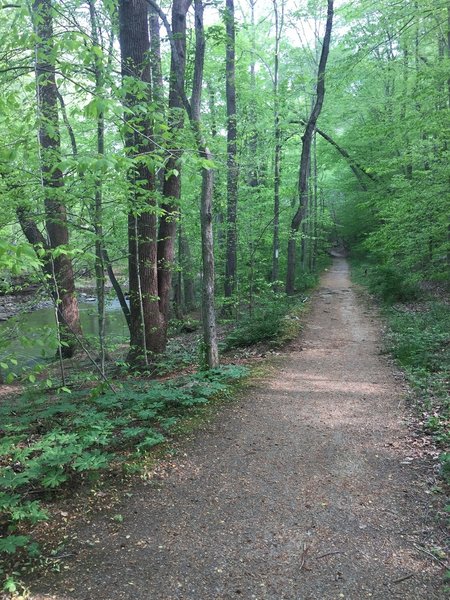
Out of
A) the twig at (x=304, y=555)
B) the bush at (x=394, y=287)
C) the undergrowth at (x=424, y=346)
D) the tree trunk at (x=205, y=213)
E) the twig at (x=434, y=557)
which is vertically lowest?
the twig at (x=434, y=557)

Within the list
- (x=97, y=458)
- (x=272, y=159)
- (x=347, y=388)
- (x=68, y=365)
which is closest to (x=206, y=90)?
(x=272, y=159)

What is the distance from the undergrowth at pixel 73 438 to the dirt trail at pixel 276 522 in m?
0.41

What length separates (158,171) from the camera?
8.30 m

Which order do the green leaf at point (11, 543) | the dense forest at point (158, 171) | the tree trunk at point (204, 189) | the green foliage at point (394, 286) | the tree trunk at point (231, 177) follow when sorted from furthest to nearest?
the green foliage at point (394, 286) < the tree trunk at point (231, 177) < the tree trunk at point (204, 189) < the dense forest at point (158, 171) < the green leaf at point (11, 543)

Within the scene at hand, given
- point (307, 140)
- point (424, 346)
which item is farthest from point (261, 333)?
point (307, 140)

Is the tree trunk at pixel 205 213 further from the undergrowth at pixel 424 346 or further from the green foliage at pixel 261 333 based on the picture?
the undergrowth at pixel 424 346

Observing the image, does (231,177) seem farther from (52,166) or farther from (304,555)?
(304,555)

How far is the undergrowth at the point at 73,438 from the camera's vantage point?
3.14m

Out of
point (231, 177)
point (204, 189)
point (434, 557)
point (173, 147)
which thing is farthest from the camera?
point (231, 177)

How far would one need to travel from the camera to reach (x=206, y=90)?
674 inches

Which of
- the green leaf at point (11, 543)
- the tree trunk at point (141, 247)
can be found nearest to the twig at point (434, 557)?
the green leaf at point (11, 543)

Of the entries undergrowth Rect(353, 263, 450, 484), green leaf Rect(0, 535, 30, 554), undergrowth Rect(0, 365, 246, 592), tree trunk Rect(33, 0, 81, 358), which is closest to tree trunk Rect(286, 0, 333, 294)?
undergrowth Rect(353, 263, 450, 484)

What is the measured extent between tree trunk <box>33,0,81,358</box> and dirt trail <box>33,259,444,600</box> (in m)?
1.90

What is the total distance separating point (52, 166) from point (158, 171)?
3238mm
